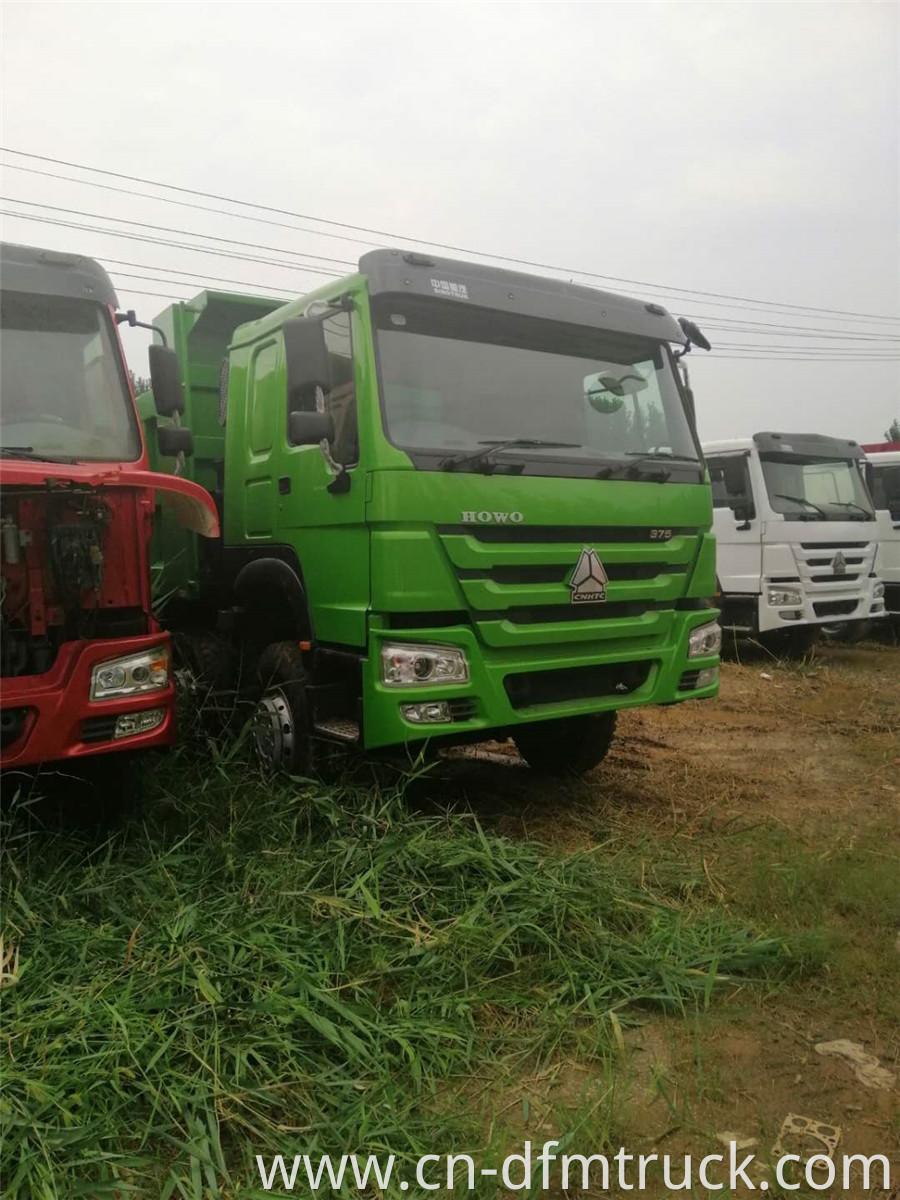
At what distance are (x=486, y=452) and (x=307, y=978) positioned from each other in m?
2.19

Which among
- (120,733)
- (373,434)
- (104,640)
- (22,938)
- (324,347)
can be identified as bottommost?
Answer: (22,938)

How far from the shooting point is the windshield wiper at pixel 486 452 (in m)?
3.93

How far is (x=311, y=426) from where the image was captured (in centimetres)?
400

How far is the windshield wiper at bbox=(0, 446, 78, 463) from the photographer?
3.69 m

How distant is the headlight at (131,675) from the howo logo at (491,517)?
4.43ft

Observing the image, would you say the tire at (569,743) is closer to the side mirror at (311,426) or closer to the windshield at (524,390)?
the windshield at (524,390)

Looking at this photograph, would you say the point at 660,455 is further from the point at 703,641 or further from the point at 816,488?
the point at 816,488

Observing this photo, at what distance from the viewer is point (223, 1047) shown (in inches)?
104

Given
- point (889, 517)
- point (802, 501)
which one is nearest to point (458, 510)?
point (802, 501)

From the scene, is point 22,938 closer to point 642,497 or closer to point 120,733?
point 120,733

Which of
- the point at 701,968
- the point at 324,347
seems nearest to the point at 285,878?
the point at 701,968

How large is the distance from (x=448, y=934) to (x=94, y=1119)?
47.9 inches

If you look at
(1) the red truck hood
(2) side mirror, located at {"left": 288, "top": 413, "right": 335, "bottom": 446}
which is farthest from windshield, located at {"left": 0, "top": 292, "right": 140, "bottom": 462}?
(2) side mirror, located at {"left": 288, "top": 413, "right": 335, "bottom": 446}

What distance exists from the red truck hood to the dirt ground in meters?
2.09
